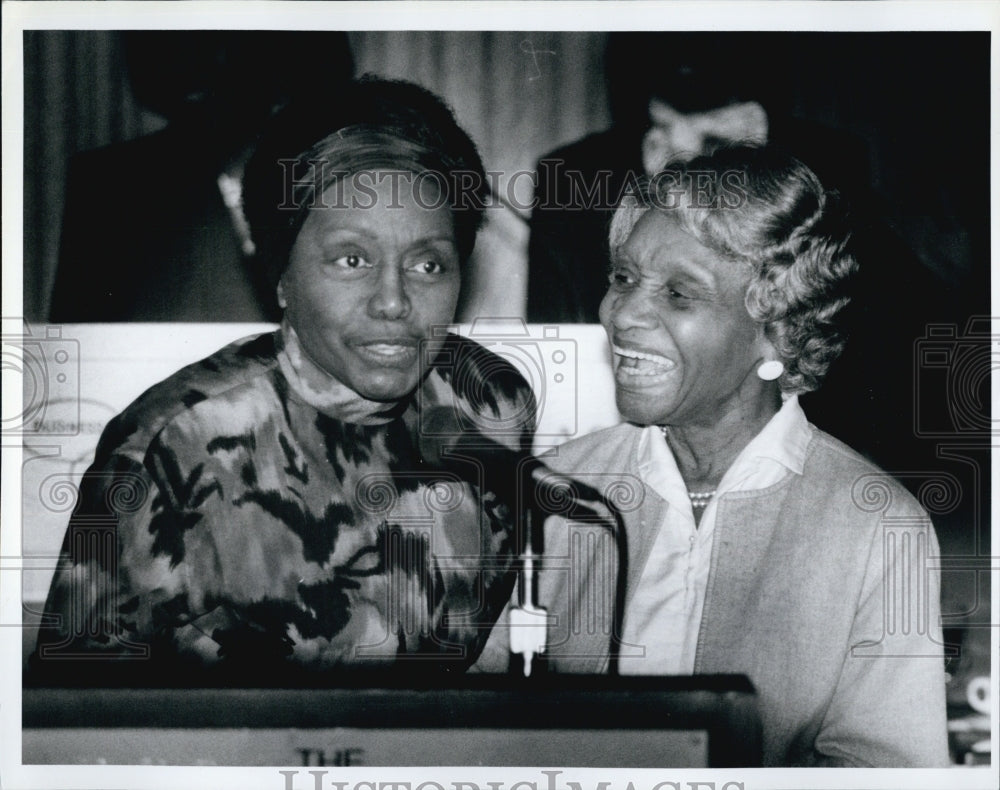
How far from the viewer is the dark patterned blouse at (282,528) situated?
229 cm

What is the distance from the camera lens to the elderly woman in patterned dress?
2297mm

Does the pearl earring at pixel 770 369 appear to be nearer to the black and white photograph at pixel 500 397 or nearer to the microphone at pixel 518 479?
the black and white photograph at pixel 500 397

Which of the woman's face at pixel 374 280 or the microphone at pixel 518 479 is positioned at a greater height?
the woman's face at pixel 374 280

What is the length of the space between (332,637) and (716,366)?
110 cm

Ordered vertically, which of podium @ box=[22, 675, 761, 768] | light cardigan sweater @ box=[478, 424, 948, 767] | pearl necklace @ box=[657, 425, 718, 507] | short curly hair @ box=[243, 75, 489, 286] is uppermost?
short curly hair @ box=[243, 75, 489, 286]

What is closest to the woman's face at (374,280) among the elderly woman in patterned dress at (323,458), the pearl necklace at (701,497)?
the elderly woman in patterned dress at (323,458)

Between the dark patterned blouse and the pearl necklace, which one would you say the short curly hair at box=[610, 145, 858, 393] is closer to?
the pearl necklace

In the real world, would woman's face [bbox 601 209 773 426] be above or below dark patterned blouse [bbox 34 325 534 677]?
above

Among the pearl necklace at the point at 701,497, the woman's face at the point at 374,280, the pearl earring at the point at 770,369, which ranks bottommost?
the pearl necklace at the point at 701,497

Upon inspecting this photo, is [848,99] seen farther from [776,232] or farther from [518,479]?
[518,479]

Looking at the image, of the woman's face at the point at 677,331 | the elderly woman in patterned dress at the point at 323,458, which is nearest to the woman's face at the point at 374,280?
the elderly woman in patterned dress at the point at 323,458

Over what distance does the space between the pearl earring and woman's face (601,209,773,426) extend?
0.02 metres

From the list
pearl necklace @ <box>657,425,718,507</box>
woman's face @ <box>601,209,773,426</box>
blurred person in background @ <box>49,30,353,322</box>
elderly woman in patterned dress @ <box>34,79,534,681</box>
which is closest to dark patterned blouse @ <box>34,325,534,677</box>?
elderly woman in patterned dress @ <box>34,79,534,681</box>

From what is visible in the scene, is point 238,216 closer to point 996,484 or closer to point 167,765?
point 167,765
